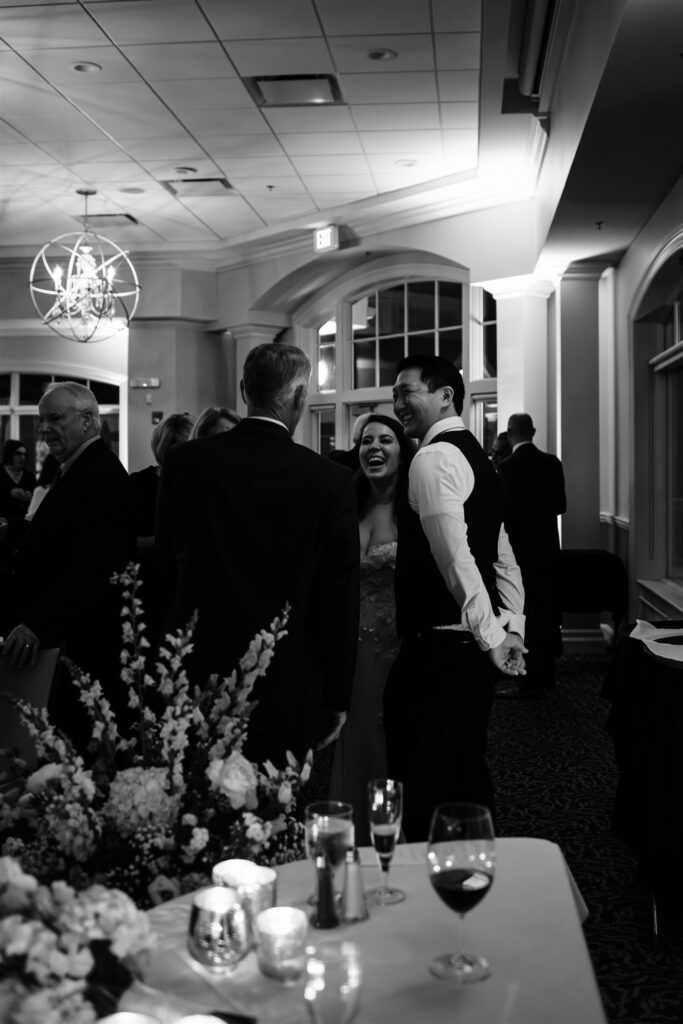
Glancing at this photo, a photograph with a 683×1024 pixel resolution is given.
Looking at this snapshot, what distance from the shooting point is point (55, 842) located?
54.2 inches

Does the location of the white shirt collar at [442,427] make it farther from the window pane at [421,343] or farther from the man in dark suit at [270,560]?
the window pane at [421,343]

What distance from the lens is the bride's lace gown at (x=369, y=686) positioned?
373cm

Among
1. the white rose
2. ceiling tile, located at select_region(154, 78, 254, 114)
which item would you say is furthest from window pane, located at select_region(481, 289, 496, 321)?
the white rose

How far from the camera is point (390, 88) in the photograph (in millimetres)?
7535

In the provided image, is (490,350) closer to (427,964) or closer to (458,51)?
(458,51)

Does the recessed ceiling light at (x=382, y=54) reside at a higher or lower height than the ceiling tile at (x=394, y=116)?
lower

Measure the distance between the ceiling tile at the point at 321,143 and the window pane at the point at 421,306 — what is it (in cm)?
302

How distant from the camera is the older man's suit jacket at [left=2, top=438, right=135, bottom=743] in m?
3.27

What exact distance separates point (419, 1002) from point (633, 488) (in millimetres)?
7107

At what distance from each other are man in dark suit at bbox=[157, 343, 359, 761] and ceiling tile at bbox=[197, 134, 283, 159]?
638cm

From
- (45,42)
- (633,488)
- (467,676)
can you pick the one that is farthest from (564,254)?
(467,676)

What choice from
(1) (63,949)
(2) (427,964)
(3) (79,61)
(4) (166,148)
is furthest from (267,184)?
(1) (63,949)

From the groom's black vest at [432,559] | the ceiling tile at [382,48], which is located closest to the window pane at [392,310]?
the ceiling tile at [382,48]

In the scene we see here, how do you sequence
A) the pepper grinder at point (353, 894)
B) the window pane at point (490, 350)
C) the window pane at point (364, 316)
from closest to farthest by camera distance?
the pepper grinder at point (353, 894) → the window pane at point (490, 350) → the window pane at point (364, 316)
